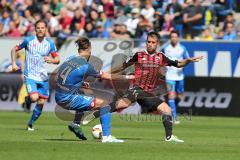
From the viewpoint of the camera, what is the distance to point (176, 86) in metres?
23.3

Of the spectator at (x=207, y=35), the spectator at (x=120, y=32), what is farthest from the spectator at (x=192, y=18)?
the spectator at (x=120, y=32)

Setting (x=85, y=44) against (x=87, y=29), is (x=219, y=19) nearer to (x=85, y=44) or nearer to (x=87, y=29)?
(x=87, y=29)

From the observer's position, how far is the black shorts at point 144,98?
15.2 m

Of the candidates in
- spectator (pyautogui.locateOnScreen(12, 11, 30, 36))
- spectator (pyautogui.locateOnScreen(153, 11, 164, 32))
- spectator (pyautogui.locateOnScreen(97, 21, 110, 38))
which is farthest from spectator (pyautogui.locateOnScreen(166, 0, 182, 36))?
spectator (pyautogui.locateOnScreen(12, 11, 30, 36))

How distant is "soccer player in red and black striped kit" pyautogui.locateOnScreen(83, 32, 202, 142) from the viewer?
49.6 ft

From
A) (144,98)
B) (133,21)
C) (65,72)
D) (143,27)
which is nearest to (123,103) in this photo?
(144,98)

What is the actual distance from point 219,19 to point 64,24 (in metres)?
5.57

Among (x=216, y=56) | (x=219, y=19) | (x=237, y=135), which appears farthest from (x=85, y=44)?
(x=219, y=19)

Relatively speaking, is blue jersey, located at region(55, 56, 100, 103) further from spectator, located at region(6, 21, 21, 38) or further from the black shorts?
spectator, located at region(6, 21, 21, 38)

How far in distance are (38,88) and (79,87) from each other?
11.9 ft

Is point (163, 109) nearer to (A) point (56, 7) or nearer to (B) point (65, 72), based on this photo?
(B) point (65, 72)

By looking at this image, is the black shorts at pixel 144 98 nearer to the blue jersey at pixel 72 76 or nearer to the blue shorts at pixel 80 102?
the blue shorts at pixel 80 102

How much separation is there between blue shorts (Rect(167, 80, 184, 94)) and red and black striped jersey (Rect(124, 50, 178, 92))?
7.24 m

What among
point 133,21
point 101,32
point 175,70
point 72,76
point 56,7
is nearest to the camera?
point 72,76
